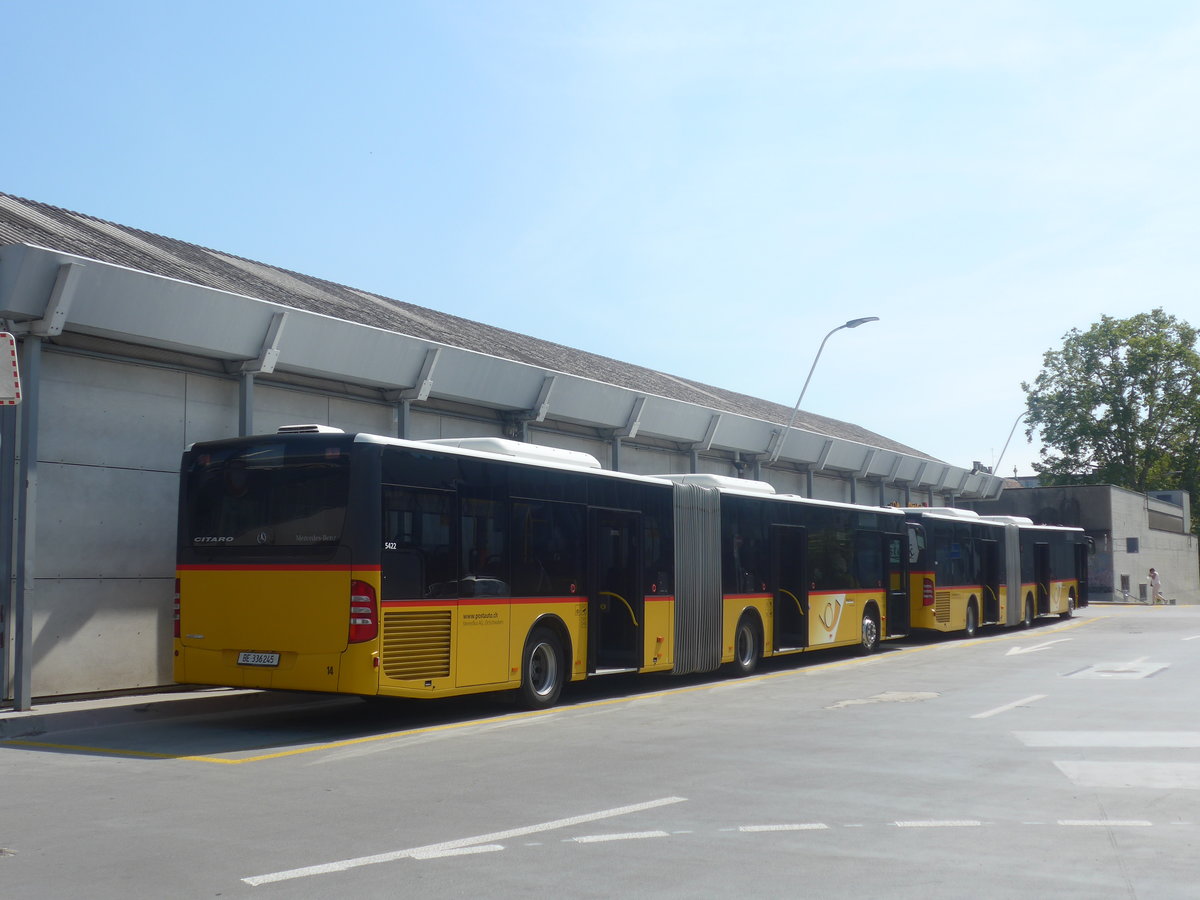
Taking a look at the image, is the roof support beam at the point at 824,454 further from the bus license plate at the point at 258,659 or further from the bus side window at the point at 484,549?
the bus license plate at the point at 258,659

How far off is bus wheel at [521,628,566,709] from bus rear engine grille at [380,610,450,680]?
165 centimetres

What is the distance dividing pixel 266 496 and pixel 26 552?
3347 mm

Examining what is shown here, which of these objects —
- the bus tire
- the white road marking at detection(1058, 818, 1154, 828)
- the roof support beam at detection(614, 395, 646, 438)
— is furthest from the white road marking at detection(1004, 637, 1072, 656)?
the white road marking at detection(1058, 818, 1154, 828)

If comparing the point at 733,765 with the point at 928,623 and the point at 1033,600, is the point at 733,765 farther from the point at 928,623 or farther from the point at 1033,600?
the point at 1033,600

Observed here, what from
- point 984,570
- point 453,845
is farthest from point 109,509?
point 984,570

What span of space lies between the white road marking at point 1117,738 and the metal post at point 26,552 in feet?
34.7

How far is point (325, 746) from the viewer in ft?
38.4

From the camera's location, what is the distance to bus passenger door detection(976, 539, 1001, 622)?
31.7m

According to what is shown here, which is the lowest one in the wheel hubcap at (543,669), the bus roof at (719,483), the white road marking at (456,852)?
the white road marking at (456,852)

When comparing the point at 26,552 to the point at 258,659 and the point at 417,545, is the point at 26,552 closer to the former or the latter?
the point at 258,659

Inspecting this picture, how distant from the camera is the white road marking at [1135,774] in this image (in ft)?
30.6

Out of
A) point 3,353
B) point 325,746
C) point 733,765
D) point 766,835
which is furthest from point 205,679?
point 766,835

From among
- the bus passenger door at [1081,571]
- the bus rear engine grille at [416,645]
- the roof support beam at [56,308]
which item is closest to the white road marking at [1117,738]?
the bus rear engine grille at [416,645]

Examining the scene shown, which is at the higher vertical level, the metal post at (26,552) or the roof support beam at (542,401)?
the roof support beam at (542,401)
